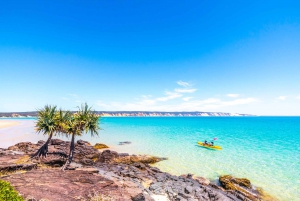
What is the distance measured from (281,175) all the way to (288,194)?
5.23 metres

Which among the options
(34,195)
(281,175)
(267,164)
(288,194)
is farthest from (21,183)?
(267,164)

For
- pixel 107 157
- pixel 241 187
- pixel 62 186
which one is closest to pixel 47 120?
pixel 107 157

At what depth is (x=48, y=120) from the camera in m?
20.5

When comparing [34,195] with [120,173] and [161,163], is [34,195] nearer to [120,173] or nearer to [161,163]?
[120,173]

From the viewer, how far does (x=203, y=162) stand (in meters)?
25.5

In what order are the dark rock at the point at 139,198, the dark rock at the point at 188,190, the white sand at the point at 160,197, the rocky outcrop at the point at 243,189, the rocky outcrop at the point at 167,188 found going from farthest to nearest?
the rocky outcrop at the point at 243,189, the dark rock at the point at 188,190, the rocky outcrop at the point at 167,188, the white sand at the point at 160,197, the dark rock at the point at 139,198

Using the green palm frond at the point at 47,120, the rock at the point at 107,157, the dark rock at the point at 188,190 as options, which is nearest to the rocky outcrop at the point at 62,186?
the dark rock at the point at 188,190

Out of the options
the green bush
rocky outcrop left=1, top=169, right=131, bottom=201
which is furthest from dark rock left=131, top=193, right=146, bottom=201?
the green bush

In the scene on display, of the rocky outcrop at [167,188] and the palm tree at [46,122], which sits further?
the palm tree at [46,122]

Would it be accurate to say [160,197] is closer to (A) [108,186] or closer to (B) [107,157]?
(A) [108,186]

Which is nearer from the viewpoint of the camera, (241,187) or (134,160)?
(241,187)

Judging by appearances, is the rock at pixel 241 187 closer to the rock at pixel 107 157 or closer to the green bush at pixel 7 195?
the rock at pixel 107 157

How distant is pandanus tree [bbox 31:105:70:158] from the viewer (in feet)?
66.8

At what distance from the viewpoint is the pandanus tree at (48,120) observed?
20375 mm
